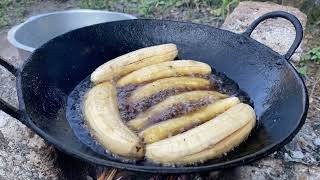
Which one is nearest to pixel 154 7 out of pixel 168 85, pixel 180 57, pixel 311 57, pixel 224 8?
pixel 224 8

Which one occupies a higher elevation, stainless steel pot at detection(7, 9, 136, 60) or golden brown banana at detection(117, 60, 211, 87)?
golden brown banana at detection(117, 60, 211, 87)

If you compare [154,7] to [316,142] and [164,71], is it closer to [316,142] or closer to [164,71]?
[164,71]

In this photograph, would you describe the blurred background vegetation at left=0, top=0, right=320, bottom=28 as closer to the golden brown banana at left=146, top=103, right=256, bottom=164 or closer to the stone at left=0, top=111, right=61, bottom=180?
the stone at left=0, top=111, right=61, bottom=180

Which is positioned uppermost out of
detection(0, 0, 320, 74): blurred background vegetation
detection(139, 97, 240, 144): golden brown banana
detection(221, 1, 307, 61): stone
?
detection(139, 97, 240, 144): golden brown banana

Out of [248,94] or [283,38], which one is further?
[283,38]

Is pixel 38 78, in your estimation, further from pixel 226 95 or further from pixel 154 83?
pixel 226 95

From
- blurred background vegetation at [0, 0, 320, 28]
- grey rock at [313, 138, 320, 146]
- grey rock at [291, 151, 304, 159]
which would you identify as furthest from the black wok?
blurred background vegetation at [0, 0, 320, 28]

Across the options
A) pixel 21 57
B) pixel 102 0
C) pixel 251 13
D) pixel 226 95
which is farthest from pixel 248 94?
pixel 102 0
